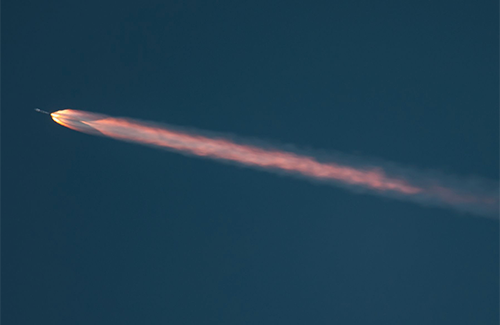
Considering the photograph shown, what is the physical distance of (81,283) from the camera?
2.82m

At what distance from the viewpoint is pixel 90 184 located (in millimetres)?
2787

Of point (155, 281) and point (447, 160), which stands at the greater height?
point (447, 160)

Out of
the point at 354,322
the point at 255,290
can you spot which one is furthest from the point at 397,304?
the point at 255,290

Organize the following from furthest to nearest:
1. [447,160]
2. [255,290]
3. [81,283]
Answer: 1. [81,283]
2. [255,290]
3. [447,160]

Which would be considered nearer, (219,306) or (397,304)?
(397,304)

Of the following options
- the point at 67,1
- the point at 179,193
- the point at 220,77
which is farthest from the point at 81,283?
the point at 67,1

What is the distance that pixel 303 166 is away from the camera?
2561 millimetres

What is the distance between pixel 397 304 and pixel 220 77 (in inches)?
63.5

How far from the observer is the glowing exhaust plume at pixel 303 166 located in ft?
7.87

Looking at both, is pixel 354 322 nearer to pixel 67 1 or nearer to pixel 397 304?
pixel 397 304

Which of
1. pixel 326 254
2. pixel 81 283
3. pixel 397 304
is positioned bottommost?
pixel 81 283

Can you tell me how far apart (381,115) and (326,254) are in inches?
32.5

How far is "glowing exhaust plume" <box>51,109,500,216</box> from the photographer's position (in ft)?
7.87

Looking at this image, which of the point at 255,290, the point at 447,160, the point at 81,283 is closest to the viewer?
the point at 447,160
